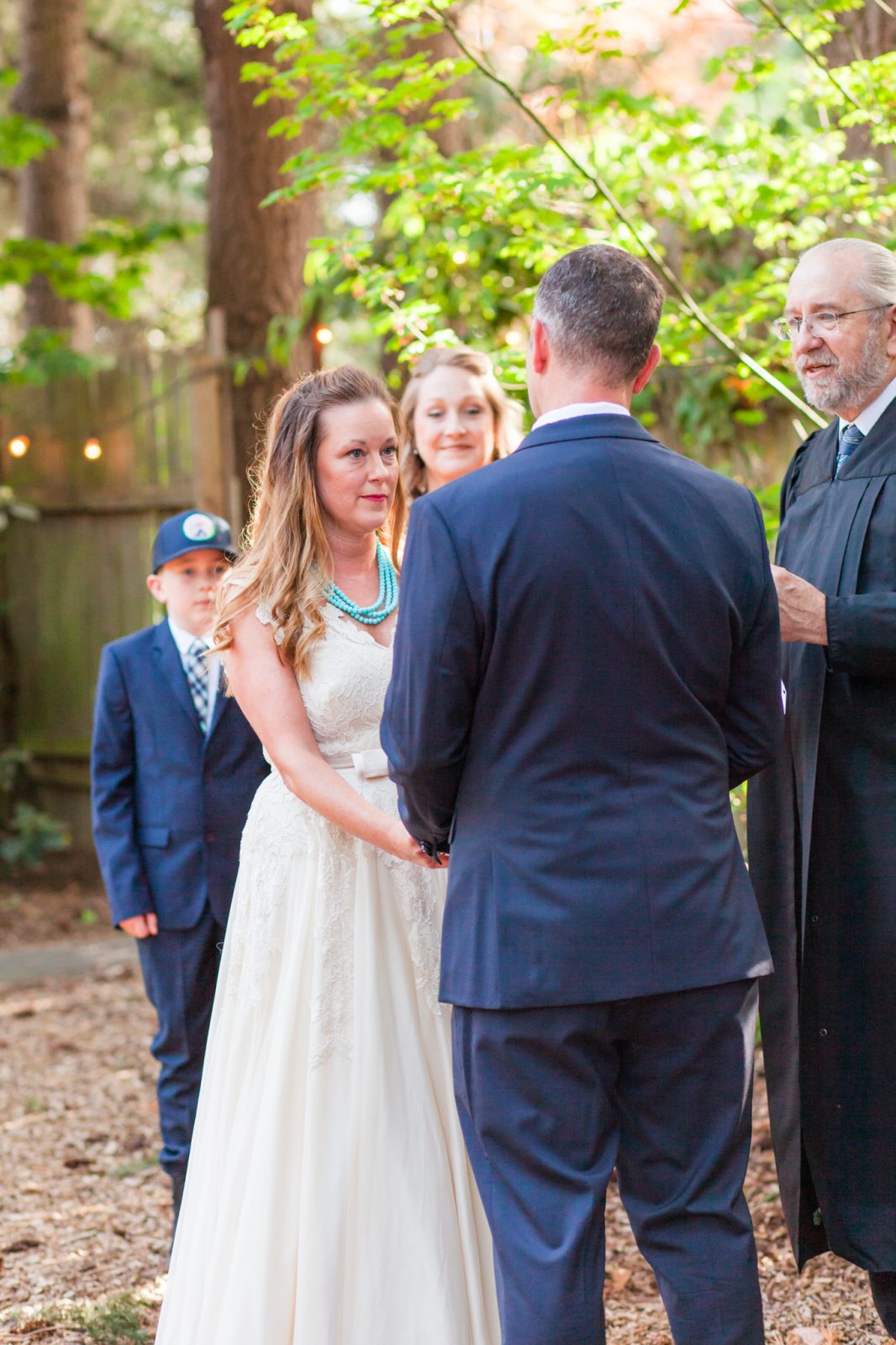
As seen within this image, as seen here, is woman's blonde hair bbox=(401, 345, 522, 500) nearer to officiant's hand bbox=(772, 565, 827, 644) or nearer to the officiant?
the officiant

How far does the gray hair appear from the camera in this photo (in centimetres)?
259

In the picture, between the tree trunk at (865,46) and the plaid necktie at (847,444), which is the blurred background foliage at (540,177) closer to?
the tree trunk at (865,46)

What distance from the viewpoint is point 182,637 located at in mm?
3635

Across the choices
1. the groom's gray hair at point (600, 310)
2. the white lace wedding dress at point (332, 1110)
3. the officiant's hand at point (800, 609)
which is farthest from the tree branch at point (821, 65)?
the white lace wedding dress at point (332, 1110)

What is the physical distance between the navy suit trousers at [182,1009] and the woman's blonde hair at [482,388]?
1492mm

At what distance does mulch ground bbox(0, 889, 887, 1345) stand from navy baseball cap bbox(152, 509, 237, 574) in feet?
5.98

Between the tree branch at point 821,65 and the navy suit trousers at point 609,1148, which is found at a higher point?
the tree branch at point 821,65

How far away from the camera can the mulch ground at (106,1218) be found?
3.06 m

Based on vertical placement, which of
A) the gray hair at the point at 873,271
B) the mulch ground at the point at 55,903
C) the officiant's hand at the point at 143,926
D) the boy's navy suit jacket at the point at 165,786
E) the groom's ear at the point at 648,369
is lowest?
the mulch ground at the point at 55,903

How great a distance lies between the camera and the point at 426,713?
1.98 m

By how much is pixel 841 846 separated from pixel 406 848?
863mm

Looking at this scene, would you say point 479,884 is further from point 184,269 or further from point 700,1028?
point 184,269

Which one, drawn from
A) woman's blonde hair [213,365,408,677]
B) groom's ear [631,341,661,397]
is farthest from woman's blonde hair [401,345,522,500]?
groom's ear [631,341,661,397]

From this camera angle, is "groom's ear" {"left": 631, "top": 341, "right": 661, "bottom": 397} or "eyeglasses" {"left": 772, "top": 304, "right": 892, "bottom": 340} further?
"eyeglasses" {"left": 772, "top": 304, "right": 892, "bottom": 340}
